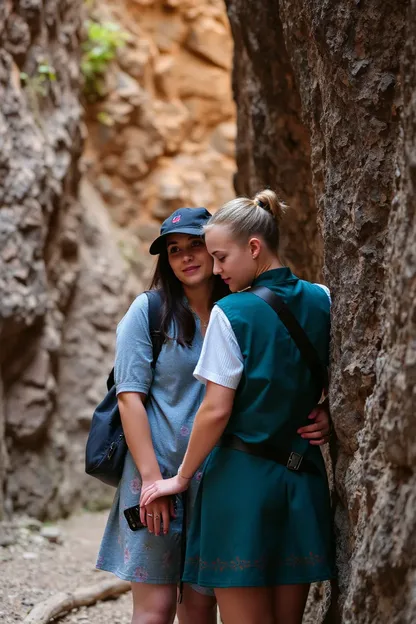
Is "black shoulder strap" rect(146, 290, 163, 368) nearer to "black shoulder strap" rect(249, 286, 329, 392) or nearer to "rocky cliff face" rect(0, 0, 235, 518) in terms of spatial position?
"black shoulder strap" rect(249, 286, 329, 392)

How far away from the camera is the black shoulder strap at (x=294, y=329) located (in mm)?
2646

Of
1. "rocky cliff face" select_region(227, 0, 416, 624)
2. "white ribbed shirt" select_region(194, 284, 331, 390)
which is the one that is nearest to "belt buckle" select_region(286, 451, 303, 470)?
"rocky cliff face" select_region(227, 0, 416, 624)

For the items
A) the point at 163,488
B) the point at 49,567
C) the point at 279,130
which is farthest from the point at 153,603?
the point at 279,130

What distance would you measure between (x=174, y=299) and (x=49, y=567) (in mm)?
3148

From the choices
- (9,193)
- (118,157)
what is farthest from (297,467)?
(118,157)

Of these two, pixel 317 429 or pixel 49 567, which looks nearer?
pixel 317 429

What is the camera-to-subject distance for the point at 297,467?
267cm

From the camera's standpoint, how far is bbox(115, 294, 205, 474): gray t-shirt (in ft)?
9.95

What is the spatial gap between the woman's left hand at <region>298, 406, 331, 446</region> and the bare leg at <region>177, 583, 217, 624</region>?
83 centimetres

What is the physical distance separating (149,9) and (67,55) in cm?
310

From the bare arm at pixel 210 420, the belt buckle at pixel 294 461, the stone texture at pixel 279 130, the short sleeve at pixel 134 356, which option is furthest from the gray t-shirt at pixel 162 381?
the stone texture at pixel 279 130

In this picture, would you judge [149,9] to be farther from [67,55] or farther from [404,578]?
[404,578]

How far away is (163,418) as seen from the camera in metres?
3.08

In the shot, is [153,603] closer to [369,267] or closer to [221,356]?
[221,356]
